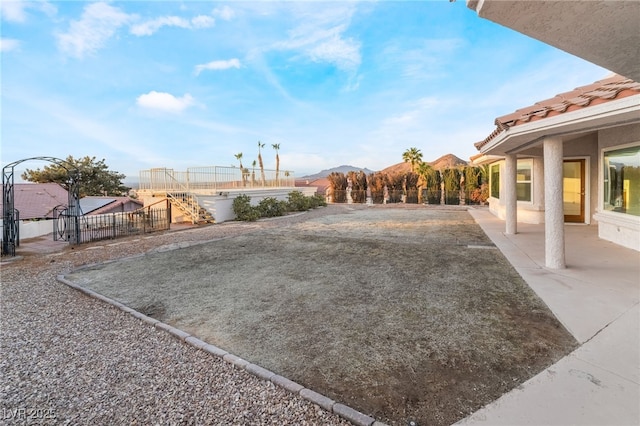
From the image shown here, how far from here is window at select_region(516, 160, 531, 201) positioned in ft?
38.4

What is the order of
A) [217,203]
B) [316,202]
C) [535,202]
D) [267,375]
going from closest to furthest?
[267,375]
[535,202]
[217,203]
[316,202]

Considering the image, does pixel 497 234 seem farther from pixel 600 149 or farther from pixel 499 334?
pixel 499 334

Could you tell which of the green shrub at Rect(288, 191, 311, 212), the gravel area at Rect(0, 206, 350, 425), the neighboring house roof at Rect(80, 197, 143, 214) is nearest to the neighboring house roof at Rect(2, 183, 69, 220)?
the neighboring house roof at Rect(80, 197, 143, 214)

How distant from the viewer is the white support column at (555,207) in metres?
5.80

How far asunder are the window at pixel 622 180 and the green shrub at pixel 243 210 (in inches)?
532

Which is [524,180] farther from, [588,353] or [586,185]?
[588,353]

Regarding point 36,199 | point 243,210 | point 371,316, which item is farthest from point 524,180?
point 36,199

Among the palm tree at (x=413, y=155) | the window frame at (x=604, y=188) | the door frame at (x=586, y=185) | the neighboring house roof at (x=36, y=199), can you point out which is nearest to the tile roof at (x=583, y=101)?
the window frame at (x=604, y=188)

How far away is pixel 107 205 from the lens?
2009 cm

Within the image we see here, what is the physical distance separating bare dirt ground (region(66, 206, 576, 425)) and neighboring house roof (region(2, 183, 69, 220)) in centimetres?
1374

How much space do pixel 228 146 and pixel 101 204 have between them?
13050 mm

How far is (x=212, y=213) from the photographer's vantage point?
15.1m

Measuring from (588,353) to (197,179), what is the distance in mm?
16312

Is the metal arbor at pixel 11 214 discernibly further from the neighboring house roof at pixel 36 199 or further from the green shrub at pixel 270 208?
the green shrub at pixel 270 208
